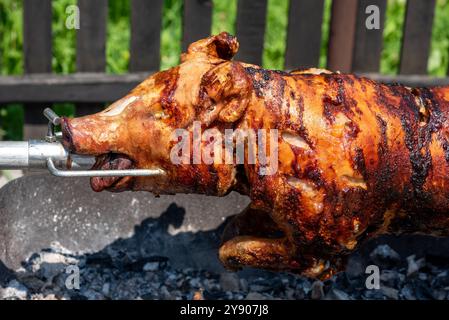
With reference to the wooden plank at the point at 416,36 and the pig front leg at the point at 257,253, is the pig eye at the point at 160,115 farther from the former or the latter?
the wooden plank at the point at 416,36

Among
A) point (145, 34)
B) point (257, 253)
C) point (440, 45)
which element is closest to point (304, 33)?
point (145, 34)

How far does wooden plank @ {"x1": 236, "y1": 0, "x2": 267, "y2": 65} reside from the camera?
505cm

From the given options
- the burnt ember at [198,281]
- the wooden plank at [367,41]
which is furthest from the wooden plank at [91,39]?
the burnt ember at [198,281]

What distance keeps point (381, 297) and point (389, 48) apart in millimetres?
3354

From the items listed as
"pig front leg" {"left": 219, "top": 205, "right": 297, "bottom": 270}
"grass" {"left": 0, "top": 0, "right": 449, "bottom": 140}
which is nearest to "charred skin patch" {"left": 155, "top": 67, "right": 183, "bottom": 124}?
"pig front leg" {"left": 219, "top": 205, "right": 297, "bottom": 270}

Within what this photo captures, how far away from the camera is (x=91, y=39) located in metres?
5.09

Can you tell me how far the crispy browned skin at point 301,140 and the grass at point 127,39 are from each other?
2.89 meters

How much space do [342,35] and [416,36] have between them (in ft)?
1.56

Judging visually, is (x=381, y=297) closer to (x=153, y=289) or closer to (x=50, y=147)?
(x=153, y=289)

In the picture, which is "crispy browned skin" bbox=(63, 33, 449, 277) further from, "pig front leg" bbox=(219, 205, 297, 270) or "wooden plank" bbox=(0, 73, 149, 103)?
"wooden plank" bbox=(0, 73, 149, 103)

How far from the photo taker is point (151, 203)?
12.8ft

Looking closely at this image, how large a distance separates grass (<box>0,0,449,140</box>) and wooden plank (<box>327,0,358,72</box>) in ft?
1.67

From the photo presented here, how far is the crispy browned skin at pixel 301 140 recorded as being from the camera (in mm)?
2824

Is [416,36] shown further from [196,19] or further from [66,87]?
[66,87]
